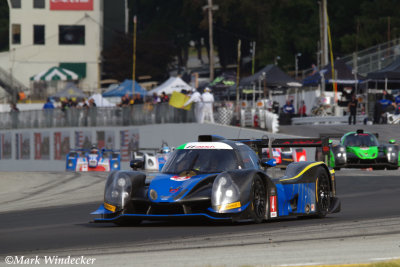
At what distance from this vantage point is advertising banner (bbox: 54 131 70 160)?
1827 inches

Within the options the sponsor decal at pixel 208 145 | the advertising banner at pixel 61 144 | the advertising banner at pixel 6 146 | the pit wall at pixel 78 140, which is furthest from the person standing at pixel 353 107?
the sponsor decal at pixel 208 145

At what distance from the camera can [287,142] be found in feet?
47.4

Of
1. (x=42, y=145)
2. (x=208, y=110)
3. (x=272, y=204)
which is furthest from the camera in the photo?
(x=42, y=145)

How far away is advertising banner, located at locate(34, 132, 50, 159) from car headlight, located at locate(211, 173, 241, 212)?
118 ft

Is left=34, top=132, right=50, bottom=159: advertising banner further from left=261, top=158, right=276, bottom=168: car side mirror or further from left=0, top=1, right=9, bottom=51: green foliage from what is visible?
left=0, top=1, right=9, bottom=51: green foliage

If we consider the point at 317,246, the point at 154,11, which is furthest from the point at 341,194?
the point at 154,11

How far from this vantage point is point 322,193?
14.1m

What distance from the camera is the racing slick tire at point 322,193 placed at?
546 inches

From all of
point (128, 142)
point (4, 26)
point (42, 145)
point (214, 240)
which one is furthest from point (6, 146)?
point (4, 26)

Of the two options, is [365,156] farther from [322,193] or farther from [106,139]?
[106,139]

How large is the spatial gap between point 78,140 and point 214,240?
3616cm

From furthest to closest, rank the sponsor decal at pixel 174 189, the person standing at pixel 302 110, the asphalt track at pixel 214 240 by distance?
1. the person standing at pixel 302 110
2. the sponsor decal at pixel 174 189
3. the asphalt track at pixel 214 240

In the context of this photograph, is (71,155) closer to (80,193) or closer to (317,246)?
(80,193)

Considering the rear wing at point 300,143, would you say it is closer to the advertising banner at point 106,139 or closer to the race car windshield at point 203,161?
the race car windshield at point 203,161
